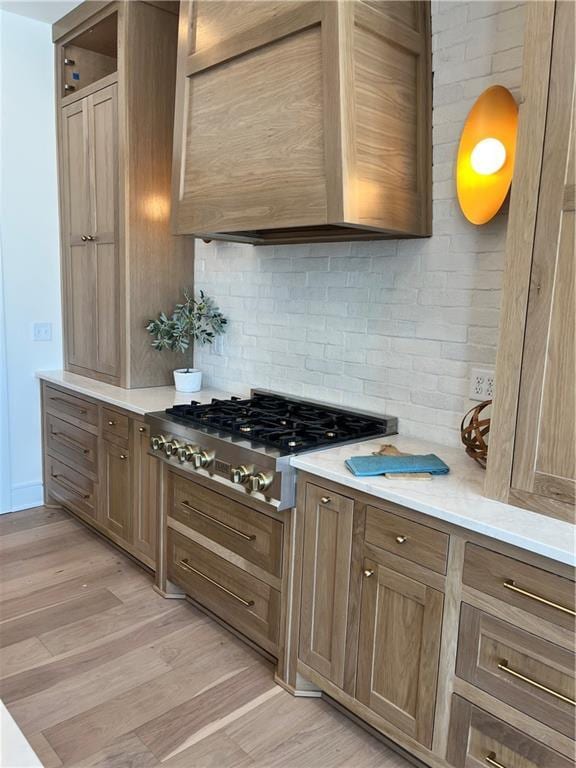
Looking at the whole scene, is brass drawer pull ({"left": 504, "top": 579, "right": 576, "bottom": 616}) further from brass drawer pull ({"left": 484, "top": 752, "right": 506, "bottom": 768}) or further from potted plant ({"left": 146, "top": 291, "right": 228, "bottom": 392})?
potted plant ({"left": 146, "top": 291, "right": 228, "bottom": 392})

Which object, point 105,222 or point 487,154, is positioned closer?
point 487,154

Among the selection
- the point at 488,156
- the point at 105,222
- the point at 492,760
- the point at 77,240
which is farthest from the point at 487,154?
the point at 77,240

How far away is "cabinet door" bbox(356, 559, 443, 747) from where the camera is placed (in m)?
1.67

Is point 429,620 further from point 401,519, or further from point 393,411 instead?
point 393,411

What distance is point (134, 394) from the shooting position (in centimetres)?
314

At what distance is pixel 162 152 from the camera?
3246 millimetres

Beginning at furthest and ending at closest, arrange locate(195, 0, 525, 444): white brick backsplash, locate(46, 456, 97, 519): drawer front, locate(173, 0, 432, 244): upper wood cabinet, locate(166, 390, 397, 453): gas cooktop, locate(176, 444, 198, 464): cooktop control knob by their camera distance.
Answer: locate(46, 456, 97, 519): drawer front → locate(176, 444, 198, 464): cooktop control knob → locate(166, 390, 397, 453): gas cooktop → locate(195, 0, 525, 444): white brick backsplash → locate(173, 0, 432, 244): upper wood cabinet

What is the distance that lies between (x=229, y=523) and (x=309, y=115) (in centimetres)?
155

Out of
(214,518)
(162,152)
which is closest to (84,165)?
(162,152)

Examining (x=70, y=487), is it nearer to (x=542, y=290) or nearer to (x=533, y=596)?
(x=533, y=596)

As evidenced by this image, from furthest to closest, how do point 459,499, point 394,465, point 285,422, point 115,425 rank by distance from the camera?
point 115,425 < point 285,422 < point 394,465 < point 459,499

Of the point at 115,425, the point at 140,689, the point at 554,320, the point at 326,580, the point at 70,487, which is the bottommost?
the point at 140,689

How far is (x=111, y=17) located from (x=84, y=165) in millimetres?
791

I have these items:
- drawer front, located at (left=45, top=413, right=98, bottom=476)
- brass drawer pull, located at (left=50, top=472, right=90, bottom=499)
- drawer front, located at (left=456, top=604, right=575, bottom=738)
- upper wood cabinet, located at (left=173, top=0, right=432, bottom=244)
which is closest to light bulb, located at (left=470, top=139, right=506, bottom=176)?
upper wood cabinet, located at (left=173, top=0, right=432, bottom=244)
